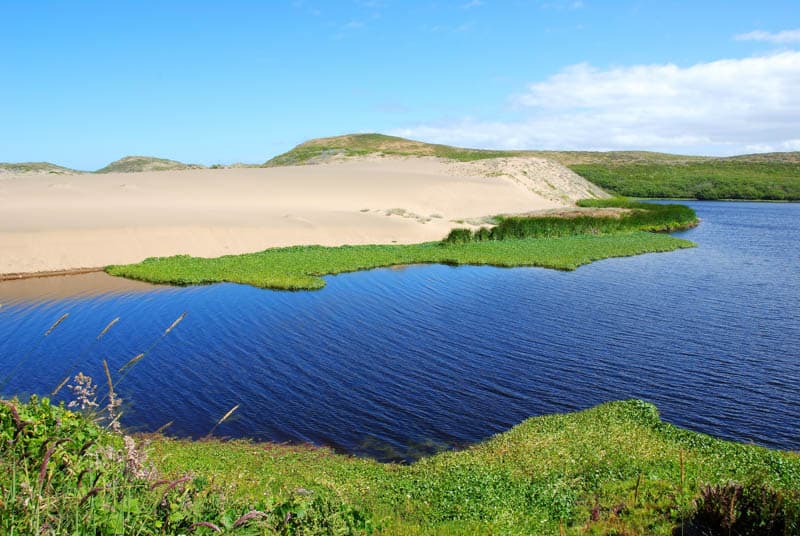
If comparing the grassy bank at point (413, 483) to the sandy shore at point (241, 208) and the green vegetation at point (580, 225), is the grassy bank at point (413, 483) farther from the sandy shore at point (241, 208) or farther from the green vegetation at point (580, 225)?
the green vegetation at point (580, 225)

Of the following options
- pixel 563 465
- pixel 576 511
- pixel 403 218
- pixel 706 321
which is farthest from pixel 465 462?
pixel 403 218

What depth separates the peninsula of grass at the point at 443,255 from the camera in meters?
32.9

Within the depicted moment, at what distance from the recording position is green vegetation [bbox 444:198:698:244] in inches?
1959

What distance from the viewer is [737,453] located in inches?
488

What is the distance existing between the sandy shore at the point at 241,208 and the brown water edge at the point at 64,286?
59.2 inches

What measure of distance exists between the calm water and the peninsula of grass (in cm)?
239

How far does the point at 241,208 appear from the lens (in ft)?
192

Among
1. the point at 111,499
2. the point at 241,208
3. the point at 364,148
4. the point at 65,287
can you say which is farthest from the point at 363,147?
the point at 111,499

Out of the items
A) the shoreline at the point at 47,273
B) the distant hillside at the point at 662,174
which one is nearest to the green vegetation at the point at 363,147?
the distant hillside at the point at 662,174

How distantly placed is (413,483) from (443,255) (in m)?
30.5

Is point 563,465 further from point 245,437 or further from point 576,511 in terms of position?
point 245,437

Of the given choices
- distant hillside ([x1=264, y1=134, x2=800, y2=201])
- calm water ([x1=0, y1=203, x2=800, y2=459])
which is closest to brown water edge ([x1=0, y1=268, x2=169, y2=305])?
calm water ([x1=0, y1=203, x2=800, y2=459])

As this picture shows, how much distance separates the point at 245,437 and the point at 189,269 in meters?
21.8

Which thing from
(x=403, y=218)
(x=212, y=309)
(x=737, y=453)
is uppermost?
(x=403, y=218)
